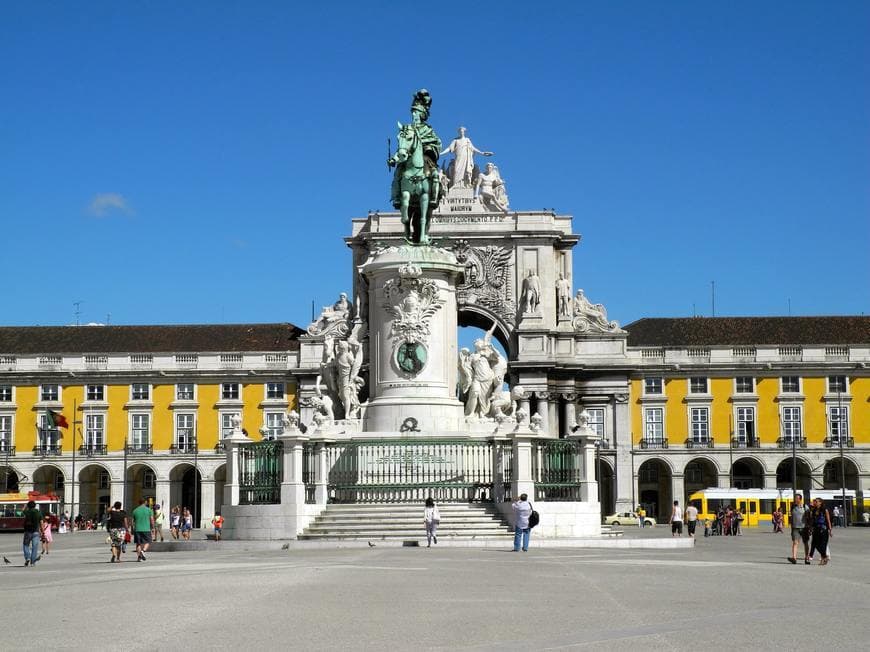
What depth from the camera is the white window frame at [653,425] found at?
9138cm

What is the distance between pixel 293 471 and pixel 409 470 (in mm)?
2287

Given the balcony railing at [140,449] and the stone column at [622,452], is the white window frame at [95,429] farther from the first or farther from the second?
the stone column at [622,452]

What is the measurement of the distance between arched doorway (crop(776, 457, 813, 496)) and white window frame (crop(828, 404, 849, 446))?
7.60 ft

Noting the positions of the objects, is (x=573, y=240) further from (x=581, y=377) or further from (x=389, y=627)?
(x=389, y=627)

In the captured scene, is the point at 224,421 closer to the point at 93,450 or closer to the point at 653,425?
the point at 93,450

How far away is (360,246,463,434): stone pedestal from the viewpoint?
101ft

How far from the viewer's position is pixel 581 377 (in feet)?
297

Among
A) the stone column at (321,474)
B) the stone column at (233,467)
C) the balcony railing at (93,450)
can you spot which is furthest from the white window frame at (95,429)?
the stone column at (321,474)

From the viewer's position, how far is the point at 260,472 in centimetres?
3072

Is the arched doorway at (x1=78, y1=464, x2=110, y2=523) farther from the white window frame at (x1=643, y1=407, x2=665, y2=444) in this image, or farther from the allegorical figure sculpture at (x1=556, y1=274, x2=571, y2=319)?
the white window frame at (x1=643, y1=407, x2=665, y2=444)

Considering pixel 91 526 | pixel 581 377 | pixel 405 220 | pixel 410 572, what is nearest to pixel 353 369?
pixel 405 220

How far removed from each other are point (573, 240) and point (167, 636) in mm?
81117

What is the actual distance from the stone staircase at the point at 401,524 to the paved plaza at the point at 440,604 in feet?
13.4

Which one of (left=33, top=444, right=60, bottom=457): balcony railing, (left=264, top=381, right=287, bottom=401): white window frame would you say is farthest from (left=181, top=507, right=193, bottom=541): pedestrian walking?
(left=33, top=444, right=60, bottom=457): balcony railing
